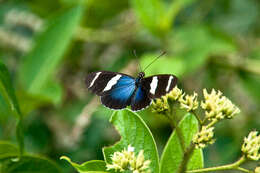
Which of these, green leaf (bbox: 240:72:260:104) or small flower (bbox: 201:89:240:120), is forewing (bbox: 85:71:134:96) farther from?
green leaf (bbox: 240:72:260:104)

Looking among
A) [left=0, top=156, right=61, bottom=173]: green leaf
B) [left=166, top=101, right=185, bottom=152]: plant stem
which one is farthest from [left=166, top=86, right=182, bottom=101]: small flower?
[left=0, top=156, right=61, bottom=173]: green leaf

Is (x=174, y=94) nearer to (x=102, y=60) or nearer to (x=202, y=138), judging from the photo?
(x=202, y=138)

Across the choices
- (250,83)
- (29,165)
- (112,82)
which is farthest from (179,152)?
(250,83)

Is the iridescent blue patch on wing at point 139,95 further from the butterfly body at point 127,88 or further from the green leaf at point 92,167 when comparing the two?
the green leaf at point 92,167

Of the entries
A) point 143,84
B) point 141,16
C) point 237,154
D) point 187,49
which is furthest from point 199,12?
point 143,84

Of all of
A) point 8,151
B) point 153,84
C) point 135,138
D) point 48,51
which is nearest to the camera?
point 135,138

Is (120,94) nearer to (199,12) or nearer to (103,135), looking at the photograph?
(103,135)
